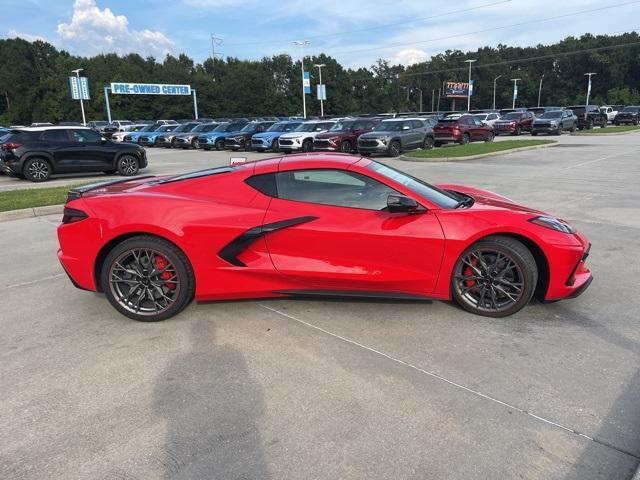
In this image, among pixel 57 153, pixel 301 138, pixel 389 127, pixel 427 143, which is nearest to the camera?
pixel 57 153

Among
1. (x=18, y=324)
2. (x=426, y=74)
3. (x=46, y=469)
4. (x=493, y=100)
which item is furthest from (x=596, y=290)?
(x=426, y=74)

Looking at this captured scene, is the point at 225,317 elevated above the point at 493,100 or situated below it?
below

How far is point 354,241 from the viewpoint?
13.1 feet

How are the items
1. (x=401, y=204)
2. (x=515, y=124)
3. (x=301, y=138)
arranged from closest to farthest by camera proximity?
(x=401, y=204), (x=301, y=138), (x=515, y=124)

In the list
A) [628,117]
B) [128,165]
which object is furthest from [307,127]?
[628,117]

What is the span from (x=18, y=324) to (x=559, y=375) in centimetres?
440

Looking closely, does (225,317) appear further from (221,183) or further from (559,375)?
(559,375)

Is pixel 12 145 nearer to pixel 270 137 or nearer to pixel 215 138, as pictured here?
pixel 270 137

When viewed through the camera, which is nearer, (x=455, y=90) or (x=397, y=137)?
(x=397, y=137)

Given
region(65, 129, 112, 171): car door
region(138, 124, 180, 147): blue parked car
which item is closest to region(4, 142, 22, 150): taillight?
region(65, 129, 112, 171): car door

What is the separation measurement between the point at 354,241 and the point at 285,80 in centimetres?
10150

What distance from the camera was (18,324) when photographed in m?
4.28

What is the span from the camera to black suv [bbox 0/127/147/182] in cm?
1495

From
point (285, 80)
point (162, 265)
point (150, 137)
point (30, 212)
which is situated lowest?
point (30, 212)
